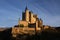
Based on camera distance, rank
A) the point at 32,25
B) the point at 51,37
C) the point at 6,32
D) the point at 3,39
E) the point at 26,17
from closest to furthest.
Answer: the point at 51,37 < the point at 3,39 < the point at 6,32 < the point at 32,25 < the point at 26,17

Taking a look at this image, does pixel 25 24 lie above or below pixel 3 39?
above

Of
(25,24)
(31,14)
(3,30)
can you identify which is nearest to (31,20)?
Result: (31,14)

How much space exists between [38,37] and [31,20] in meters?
32.5

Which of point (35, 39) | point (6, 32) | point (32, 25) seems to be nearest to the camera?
point (35, 39)

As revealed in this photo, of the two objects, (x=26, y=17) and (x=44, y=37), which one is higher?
(x=26, y=17)

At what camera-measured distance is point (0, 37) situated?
56156mm

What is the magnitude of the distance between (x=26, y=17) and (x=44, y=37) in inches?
1277

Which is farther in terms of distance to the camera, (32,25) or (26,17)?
(26,17)

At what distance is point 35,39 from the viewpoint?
40.7m

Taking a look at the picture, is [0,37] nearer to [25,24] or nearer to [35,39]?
[25,24]

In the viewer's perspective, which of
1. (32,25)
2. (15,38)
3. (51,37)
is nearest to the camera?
(51,37)

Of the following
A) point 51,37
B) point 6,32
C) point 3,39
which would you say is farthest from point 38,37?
point 6,32

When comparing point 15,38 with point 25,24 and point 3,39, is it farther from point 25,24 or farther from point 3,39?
point 25,24

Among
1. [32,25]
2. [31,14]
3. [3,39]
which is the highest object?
[31,14]
